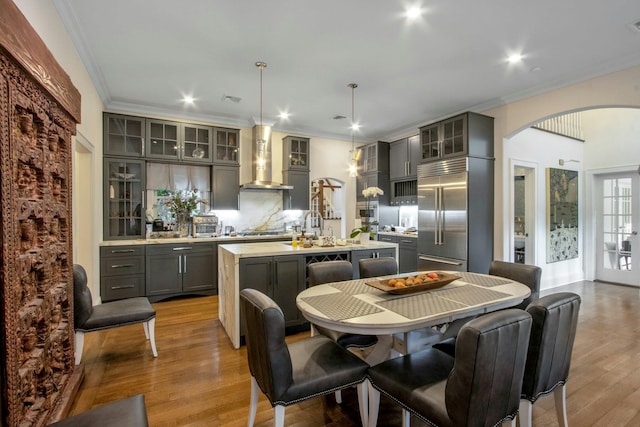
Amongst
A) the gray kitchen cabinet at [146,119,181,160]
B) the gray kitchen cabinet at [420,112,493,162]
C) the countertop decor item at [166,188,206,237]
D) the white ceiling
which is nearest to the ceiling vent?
the white ceiling

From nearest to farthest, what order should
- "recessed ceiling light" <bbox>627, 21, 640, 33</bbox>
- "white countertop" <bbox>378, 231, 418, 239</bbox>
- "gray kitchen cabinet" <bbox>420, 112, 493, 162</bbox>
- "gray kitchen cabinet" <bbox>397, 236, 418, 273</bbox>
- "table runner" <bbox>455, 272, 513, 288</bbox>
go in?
"table runner" <bbox>455, 272, 513, 288</bbox> < "recessed ceiling light" <bbox>627, 21, 640, 33</bbox> < "gray kitchen cabinet" <bbox>420, 112, 493, 162</bbox> < "gray kitchen cabinet" <bbox>397, 236, 418, 273</bbox> < "white countertop" <bbox>378, 231, 418, 239</bbox>

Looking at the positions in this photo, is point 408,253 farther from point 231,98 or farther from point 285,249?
point 231,98

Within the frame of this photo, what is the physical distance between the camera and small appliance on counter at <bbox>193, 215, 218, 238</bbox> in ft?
17.9

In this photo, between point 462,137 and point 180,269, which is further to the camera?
point 180,269

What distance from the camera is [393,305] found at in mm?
2008

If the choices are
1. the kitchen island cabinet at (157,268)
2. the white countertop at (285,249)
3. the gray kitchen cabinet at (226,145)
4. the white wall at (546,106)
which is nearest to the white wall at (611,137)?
the white wall at (546,106)

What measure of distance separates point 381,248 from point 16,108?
3.43 metres

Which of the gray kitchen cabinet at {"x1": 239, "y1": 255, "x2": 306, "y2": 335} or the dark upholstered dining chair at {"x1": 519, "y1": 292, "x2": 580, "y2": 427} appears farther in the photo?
the gray kitchen cabinet at {"x1": 239, "y1": 255, "x2": 306, "y2": 335}

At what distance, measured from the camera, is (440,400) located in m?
1.52

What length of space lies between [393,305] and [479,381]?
2.29 feet

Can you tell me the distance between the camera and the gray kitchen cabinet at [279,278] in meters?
3.30

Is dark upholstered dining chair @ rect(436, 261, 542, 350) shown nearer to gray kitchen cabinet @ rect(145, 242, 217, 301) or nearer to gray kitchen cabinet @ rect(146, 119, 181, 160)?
gray kitchen cabinet @ rect(145, 242, 217, 301)

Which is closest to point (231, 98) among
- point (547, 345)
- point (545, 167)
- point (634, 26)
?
point (634, 26)

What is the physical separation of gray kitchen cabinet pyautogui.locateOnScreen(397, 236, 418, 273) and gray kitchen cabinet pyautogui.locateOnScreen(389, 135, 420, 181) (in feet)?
3.99
